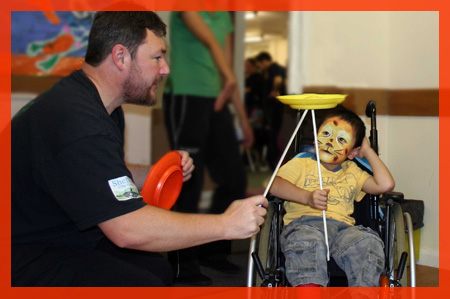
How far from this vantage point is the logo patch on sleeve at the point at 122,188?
1.69 m

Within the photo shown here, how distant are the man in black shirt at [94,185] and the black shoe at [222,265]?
133 cm

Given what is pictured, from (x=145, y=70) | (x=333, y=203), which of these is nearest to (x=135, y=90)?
(x=145, y=70)

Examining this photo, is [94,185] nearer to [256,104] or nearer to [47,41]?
[47,41]

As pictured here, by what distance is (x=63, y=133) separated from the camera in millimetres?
1714

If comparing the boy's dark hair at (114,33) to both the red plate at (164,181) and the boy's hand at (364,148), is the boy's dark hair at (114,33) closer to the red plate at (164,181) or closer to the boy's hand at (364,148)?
the red plate at (164,181)

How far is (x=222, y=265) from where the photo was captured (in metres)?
3.27

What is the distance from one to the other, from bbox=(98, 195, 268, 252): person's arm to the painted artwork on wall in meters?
1.65

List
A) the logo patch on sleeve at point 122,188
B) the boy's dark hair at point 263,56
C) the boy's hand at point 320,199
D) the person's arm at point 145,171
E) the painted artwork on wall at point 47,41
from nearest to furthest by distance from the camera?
the logo patch on sleeve at point 122,188 < the boy's hand at point 320,199 < the person's arm at point 145,171 < the painted artwork on wall at point 47,41 < the boy's dark hair at point 263,56

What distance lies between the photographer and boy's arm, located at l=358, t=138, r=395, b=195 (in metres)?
2.37

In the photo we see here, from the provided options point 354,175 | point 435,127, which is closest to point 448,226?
point 435,127

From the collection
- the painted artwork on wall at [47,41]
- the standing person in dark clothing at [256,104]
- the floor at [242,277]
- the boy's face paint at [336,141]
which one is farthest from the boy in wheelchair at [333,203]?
the standing person in dark clothing at [256,104]

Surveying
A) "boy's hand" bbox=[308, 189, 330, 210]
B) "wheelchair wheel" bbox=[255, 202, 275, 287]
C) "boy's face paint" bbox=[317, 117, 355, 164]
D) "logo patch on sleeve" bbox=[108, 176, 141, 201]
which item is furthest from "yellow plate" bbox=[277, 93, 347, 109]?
"logo patch on sleeve" bbox=[108, 176, 141, 201]

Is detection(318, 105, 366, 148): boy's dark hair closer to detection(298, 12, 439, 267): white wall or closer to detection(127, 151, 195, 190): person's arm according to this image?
detection(127, 151, 195, 190): person's arm

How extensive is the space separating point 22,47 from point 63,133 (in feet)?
5.61
